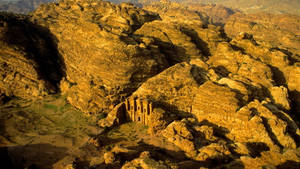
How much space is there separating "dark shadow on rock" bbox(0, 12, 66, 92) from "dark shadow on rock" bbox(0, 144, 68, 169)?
10.8 metres

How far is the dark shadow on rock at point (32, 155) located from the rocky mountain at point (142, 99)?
0.23 feet

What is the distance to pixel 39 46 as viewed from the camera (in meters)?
28.6

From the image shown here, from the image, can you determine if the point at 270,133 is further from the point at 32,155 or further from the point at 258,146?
the point at 32,155

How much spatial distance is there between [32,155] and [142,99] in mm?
9422

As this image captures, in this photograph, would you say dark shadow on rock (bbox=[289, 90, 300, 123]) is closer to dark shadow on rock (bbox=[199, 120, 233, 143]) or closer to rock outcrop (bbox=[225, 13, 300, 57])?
dark shadow on rock (bbox=[199, 120, 233, 143])

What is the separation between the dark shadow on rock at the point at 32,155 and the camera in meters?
14.6

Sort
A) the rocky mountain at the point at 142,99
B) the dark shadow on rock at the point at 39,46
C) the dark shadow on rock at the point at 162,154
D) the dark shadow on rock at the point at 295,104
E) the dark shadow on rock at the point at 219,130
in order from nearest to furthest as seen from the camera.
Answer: the dark shadow on rock at the point at 162,154 < the rocky mountain at the point at 142,99 < the dark shadow on rock at the point at 219,130 < the dark shadow on rock at the point at 295,104 < the dark shadow on rock at the point at 39,46

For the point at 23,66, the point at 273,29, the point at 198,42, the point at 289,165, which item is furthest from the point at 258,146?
the point at 273,29

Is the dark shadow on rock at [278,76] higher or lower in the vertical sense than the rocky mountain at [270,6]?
higher

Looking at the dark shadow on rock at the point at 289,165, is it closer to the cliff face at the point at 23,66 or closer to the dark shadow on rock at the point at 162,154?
the dark shadow on rock at the point at 162,154

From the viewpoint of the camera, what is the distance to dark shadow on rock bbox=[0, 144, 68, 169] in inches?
574

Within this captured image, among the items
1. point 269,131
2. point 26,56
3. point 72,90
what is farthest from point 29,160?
point 269,131

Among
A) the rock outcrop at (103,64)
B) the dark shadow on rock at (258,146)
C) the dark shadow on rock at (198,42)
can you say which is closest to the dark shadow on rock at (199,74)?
the rock outcrop at (103,64)

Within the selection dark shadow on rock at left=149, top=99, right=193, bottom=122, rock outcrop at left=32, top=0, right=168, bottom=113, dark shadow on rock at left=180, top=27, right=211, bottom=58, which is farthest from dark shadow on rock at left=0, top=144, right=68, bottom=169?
dark shadow on rock at left=180, top=27, right=211, bottom=58
